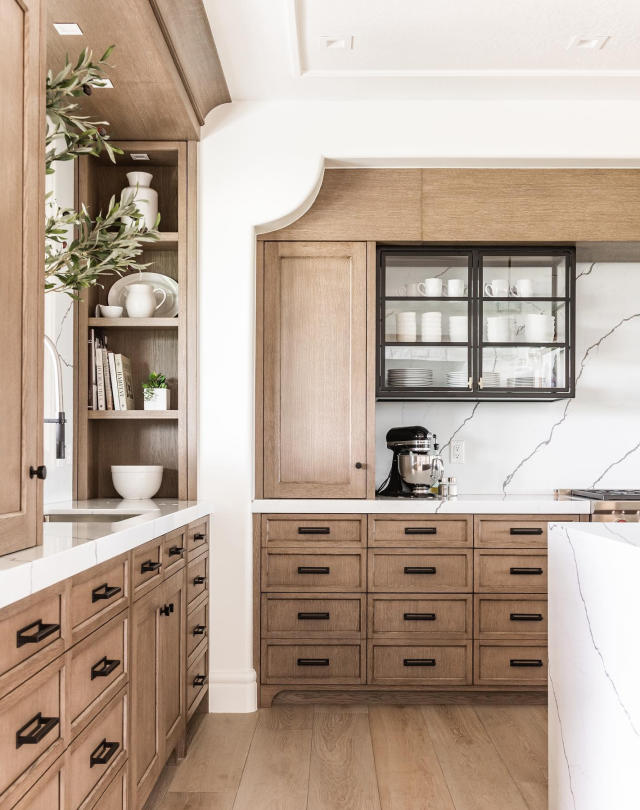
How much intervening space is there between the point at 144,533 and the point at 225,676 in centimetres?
143

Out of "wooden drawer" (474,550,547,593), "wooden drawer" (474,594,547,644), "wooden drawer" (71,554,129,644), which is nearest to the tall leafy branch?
"wooden drawer" (71,554,129,644)

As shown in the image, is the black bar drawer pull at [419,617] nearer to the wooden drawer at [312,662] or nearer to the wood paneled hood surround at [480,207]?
the wooden drawer at [312,662]

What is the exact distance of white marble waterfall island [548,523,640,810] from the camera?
→ 5.53 feet

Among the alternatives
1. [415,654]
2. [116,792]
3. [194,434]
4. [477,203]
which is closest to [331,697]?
[415,654]

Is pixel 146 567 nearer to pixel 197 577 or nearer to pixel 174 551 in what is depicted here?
pixel 174 551

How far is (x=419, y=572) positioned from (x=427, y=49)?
220 cm

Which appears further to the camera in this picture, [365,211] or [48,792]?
Result: [365,211]

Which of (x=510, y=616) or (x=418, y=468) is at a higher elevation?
(x=418, y=468)

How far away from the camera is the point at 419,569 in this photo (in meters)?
3.35

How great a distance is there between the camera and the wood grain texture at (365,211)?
347 centimetres

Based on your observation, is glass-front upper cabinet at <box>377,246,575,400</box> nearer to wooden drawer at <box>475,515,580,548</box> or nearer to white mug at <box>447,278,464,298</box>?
Answer: white mug at <box>447,278,464,298</box>

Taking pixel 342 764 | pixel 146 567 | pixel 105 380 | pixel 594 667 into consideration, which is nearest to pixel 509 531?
pixel 342 764

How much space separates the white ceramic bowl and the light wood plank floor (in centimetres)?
99

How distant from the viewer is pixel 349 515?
3.37m
